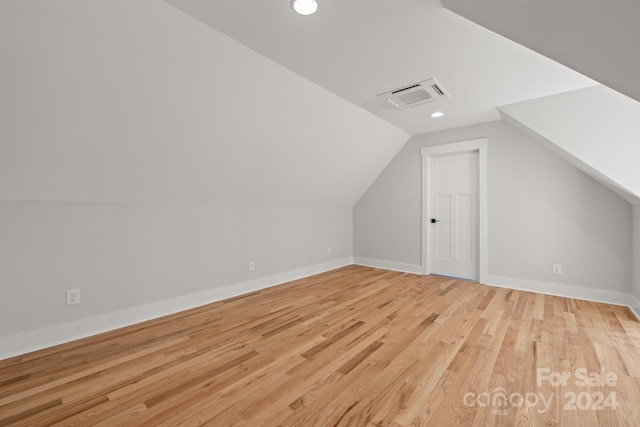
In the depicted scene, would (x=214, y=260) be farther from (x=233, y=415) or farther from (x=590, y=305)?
(x=590, y=305)

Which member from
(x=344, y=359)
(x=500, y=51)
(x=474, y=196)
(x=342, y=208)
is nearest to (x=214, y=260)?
(x=344, y=359)

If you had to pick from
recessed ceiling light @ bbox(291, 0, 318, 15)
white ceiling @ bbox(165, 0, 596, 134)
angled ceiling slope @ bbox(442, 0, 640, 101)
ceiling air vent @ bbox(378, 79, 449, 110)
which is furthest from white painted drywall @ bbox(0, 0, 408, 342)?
angled ceiling slope @ bbox(442, 0, 640, 101)

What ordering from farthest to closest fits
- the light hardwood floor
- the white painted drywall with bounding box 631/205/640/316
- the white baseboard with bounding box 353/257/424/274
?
the white baseboard with bounding box 353/257/424/274
the white painted drywall with bounding box 631/205/640/316
the light hardwood floor

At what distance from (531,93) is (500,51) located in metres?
1.06

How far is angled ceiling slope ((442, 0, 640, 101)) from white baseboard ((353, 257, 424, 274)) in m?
3.76

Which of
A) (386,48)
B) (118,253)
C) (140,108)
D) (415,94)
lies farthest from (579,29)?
(118,253)

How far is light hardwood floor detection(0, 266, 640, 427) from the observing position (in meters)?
1.46

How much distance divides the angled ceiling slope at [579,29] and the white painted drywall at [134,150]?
173 cm

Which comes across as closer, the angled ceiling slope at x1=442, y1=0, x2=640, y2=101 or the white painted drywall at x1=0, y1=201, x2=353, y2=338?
the angled ceiling slope at x1=442, y1=0, x2=640, y2=101

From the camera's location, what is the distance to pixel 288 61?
2.39m

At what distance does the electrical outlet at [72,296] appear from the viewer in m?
2.32

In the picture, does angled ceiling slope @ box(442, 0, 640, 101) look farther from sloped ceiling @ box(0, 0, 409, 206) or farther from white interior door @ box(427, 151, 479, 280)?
white interior door @ box(427, 151, 479, 280)

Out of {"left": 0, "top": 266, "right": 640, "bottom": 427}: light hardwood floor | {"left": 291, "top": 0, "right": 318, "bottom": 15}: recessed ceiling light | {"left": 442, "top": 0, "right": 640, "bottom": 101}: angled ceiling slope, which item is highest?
{"left": 291, "top": 0, "right": 318, "bottom": 15}: recessed ceiling light

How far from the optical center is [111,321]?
2531mm
